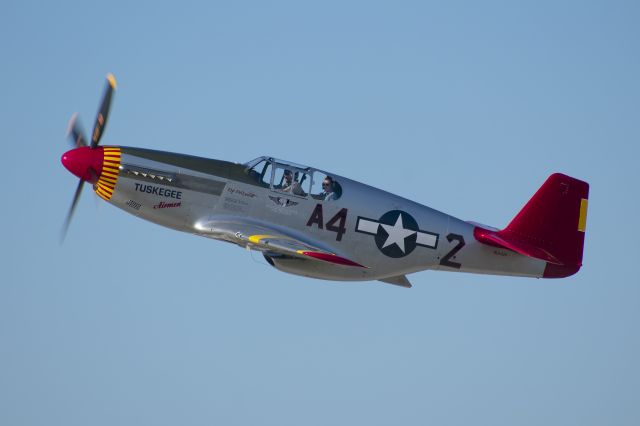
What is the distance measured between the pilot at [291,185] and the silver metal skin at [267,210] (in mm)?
77

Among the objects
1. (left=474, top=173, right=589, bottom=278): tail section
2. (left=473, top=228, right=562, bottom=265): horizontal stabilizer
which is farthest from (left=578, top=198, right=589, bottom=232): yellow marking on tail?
(left=473, top=228, right=562, bottom=265): horizontal stabilizer

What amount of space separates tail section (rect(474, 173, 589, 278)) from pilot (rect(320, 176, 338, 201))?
326cm

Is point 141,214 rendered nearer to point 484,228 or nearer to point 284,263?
point 284,263

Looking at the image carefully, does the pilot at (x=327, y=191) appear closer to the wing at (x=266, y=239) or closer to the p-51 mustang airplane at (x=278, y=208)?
the p-51 mustang airplane at (x=278, y=208)

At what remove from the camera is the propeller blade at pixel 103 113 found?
24547 mm

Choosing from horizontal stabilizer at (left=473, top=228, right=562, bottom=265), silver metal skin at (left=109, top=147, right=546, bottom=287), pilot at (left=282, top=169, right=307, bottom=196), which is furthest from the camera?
horizontal stabilizer at (left=473, top=228, right=562, bottom=265)

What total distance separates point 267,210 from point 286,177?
76 cm

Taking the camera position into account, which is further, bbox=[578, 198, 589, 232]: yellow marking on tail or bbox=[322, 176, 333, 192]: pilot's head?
bbox=[578, 198, 589, 232]: yellow marking on tail

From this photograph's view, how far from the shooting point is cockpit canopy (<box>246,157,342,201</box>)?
79.0 ft

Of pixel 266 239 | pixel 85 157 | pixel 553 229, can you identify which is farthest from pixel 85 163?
pixel 553 229

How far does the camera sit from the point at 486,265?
83.4 feet

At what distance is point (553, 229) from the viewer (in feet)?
83.2

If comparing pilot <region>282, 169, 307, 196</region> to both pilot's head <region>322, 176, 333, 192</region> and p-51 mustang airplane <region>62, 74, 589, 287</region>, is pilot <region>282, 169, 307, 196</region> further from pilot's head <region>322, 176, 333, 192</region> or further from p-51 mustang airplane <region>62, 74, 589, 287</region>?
pilot's head <region>322, 176, 333, 192</region>

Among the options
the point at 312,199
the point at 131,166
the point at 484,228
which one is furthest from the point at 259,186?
the point at 484,228
